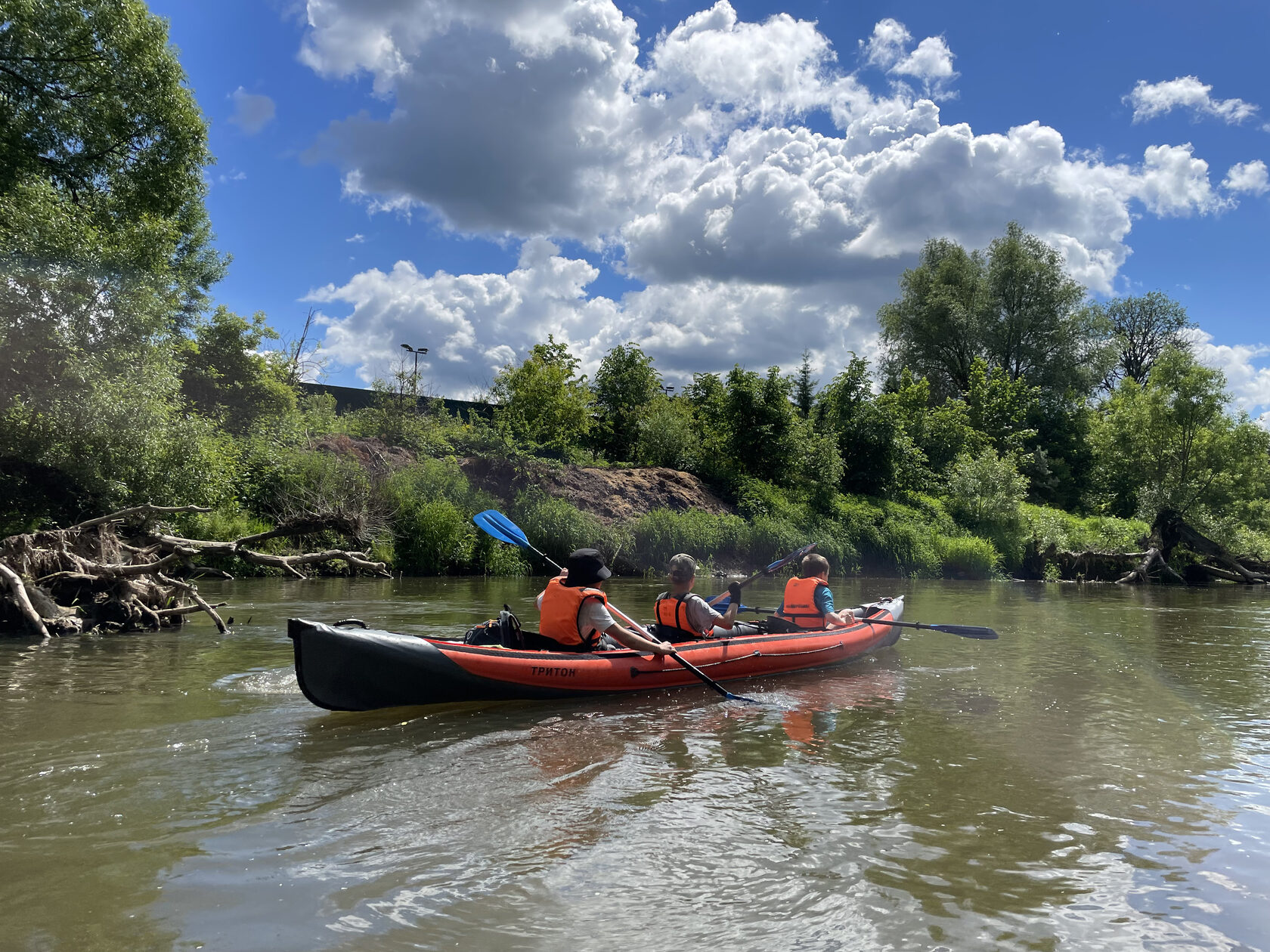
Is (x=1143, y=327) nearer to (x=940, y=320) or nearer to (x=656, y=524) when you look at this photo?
(x=940, y=320)

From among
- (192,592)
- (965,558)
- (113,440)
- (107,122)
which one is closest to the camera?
(192,592)

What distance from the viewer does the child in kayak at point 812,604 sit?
27.5 ft

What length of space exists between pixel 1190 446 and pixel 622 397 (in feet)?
53.1

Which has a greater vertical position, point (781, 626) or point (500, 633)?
point (500, 633)

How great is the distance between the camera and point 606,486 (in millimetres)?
21594

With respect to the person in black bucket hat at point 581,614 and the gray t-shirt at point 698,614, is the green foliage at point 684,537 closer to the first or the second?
the gray t-shirt at point 698,614

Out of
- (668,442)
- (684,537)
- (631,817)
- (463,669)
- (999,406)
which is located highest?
(999,406)

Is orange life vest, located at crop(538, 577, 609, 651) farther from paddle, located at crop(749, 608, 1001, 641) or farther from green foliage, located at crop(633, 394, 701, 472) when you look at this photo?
green foliage, located at crop(633, 394, 701, 472)

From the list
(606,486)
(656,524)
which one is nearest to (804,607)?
(656,524)

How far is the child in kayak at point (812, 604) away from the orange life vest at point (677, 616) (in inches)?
61.8

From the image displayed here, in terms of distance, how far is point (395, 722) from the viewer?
214 inches

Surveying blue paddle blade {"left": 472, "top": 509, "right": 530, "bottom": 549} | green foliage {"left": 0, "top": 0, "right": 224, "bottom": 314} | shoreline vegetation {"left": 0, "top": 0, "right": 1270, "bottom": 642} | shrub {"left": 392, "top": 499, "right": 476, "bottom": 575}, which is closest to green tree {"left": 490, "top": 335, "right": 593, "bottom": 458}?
shoreline vegetation {"left": 0, "top": 0, "right": 1270, "bottom": 642}

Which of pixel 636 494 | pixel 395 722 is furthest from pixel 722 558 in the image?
pixel 395 722

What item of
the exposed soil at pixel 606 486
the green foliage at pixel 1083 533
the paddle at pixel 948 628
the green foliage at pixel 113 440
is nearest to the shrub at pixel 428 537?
the exposed soil at pixel 606 486
